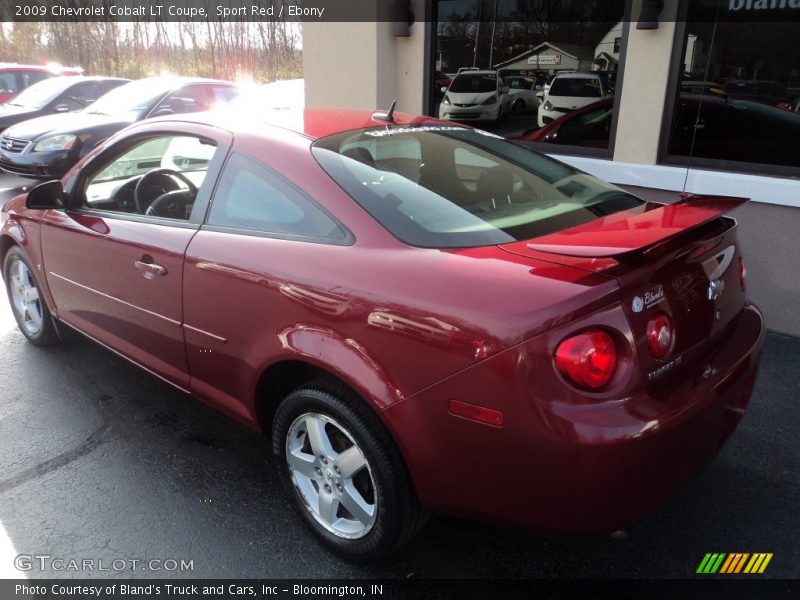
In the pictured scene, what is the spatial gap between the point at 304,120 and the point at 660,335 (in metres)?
1.81

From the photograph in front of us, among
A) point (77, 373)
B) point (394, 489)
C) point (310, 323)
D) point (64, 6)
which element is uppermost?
point (64, 6)

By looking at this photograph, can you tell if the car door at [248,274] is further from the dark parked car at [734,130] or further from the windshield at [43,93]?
the windshield at [43,93]

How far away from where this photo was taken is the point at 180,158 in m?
3.71

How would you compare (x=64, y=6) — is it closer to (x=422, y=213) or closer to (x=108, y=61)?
(x=108, y=61)

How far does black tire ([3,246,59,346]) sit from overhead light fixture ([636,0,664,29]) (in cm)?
456

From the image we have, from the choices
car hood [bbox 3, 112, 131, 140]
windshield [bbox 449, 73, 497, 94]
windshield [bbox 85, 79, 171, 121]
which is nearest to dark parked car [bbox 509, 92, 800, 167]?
windshield [bbox 449, 73, 497, 94]

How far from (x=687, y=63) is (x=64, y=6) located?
996 inches

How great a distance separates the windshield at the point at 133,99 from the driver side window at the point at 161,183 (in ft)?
17.7

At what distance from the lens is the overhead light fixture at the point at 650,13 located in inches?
184

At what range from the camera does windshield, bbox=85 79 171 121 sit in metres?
8.90

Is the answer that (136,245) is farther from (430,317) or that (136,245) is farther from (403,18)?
(403,18)

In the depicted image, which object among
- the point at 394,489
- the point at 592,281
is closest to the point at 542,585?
the point at 394,489

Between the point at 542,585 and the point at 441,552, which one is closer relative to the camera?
the point at 542,585

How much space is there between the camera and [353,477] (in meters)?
2.30
